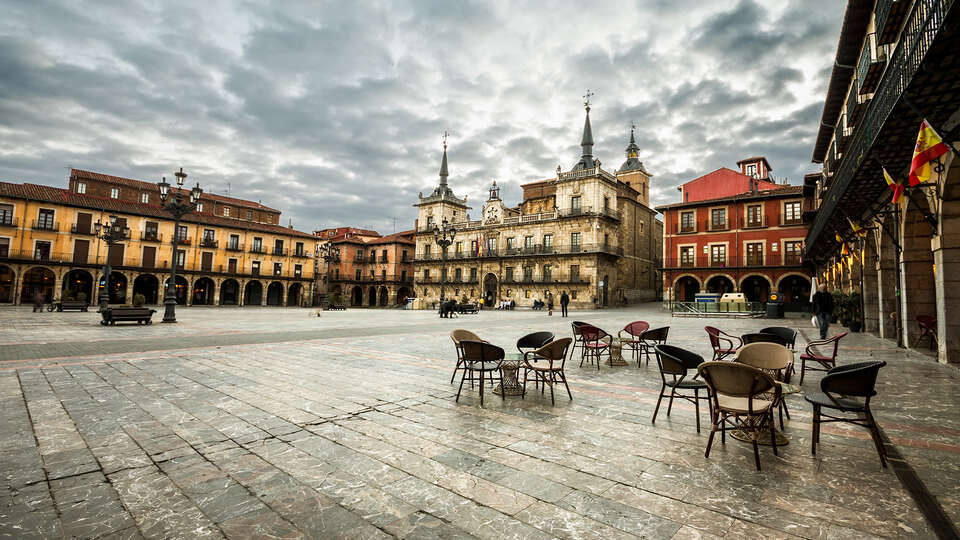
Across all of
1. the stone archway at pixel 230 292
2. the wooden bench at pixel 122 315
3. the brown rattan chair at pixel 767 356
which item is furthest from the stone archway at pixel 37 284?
the brown rattan chair at pixel 767 356

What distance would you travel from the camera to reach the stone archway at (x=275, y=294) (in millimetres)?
46809

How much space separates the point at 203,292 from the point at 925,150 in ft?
171

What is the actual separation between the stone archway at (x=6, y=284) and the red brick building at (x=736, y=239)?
52.4m

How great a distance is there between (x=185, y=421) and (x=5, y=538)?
78.4 inches

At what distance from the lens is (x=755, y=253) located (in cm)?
3064

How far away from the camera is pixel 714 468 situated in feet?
10.4

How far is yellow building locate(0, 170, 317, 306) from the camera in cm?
3275

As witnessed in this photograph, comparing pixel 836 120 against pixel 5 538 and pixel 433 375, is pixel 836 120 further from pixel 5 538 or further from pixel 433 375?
pixel 5 538

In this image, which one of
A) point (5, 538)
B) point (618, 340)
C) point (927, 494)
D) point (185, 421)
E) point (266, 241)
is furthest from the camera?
point (266, 241)

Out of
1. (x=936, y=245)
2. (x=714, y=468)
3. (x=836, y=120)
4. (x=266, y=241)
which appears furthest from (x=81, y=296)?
(x=836, y=120)

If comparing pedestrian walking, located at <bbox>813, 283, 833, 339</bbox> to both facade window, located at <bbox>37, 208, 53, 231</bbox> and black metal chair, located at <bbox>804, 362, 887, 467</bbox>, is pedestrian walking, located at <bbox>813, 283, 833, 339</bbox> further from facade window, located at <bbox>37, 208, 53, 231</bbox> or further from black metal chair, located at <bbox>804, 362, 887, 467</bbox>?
facade window, located at <bbox>37, 208, 53, 231</bbox>

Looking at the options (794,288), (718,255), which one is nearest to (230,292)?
(718,255)

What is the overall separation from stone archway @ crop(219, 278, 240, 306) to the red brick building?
43.4 m

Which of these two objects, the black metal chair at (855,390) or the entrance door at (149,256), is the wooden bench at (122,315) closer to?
the black metal chair at (855,390)
